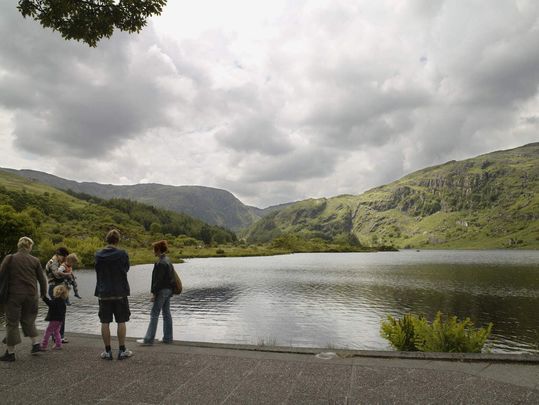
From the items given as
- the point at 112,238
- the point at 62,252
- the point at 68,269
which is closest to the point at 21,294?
the point at 68,269

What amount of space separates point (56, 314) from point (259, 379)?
775 cm

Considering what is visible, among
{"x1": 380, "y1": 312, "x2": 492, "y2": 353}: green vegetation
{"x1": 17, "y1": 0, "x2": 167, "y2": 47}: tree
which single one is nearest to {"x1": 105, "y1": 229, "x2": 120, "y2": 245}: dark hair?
{"x1": 17, "y1": 0, "x2": 167, "y2": 47}: tree

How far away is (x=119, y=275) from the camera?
11273mm

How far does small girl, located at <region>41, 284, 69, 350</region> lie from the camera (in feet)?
40.1

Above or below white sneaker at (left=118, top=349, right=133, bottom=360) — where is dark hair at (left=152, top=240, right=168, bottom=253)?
above

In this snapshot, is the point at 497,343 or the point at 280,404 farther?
the point at 497,343

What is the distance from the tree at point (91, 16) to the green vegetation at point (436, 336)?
14.9 metres

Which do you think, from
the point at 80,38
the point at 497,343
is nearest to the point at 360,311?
the point at 497,343

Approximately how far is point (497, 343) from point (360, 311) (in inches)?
543

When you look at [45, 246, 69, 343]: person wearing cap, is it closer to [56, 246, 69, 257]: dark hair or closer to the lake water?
[56, 246, 69, 257]: dark hair

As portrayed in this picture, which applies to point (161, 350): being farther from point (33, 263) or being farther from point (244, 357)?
point (33, 263)

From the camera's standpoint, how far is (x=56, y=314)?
12.3 m

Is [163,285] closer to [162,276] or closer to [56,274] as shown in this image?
[162,276]

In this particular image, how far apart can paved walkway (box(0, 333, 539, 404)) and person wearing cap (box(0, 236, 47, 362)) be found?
72 centimetres
